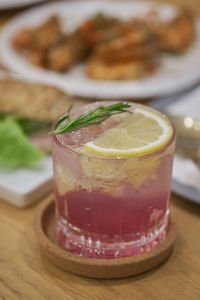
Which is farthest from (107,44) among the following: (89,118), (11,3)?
(89,118)

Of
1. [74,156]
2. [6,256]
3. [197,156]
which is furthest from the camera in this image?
[197,156]

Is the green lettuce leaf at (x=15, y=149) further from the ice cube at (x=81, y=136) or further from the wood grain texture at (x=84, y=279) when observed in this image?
the ice cube at (x=81, y=136)

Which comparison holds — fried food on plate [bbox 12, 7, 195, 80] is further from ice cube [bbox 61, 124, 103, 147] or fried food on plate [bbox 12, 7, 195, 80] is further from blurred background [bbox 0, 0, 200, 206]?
ice cube [bbox 61, 124, 103, 147]

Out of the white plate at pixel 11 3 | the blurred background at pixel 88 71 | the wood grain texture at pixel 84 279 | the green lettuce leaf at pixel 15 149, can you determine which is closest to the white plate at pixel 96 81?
the blurred background at pixel 88 71

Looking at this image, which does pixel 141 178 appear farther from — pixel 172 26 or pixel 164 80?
pixel 172 26

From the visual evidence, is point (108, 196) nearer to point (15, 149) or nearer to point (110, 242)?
point (110, 242)

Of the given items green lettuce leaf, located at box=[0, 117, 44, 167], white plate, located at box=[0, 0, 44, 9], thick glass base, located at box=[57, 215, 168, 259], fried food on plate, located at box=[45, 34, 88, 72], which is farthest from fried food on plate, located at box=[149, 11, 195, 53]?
thick glass base, located at box=[57, 215, 168, 259]

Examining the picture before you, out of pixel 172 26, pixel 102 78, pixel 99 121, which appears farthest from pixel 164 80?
pixel 99 121
